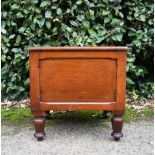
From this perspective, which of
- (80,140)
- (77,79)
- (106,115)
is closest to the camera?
(77,79)

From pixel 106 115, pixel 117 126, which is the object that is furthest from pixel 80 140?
pixel 106 115

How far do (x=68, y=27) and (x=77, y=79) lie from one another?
3.21 feet

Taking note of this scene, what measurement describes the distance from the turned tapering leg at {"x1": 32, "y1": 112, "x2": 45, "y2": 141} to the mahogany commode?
3 centimetres

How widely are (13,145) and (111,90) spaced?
0.85 metres

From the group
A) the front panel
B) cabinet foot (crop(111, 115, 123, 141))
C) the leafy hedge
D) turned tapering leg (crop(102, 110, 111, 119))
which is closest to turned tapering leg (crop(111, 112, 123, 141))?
cabinet foot (crop(111, 115, 123, 141))

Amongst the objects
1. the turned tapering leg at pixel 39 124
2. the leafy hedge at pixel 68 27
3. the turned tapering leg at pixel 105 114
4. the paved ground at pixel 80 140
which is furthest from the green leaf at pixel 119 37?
the turned tapering leg at pixel 39 124

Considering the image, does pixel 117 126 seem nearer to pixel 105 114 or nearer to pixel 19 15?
pixel 105 114

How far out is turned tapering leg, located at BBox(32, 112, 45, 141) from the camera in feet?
9.02

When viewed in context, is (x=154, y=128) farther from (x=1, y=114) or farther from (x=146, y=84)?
(x=1, y=114)

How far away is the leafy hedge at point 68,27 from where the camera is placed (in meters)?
3.48

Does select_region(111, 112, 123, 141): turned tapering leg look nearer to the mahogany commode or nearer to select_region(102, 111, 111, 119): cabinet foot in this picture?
the mahogany commode

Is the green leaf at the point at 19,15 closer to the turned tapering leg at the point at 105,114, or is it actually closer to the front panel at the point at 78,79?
the front panel at the point at 78,79

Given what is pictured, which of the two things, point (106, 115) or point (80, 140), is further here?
point (106, 115)

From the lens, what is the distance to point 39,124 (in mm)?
2762
